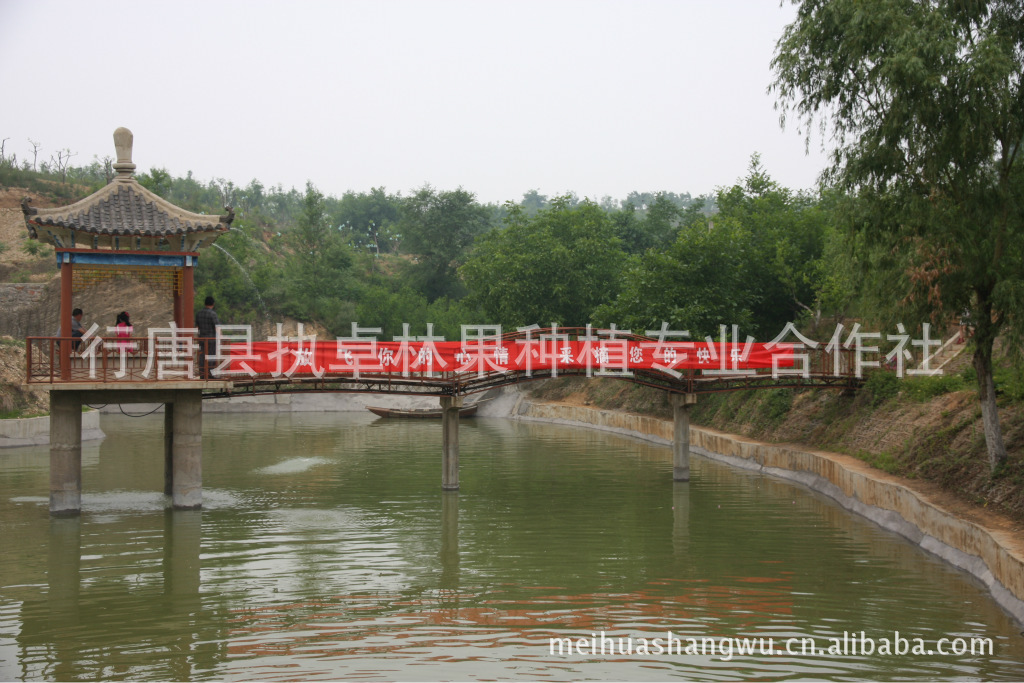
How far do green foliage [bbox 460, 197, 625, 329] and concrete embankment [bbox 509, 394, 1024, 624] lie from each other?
11.5m

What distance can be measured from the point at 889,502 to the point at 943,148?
7.92 metres

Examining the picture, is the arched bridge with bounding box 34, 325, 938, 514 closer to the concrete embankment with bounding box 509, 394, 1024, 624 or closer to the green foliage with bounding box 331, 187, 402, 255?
the concrete embankment with bounding box 509, 394, 1024, 624

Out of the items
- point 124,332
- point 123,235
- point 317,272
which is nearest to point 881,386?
Result: point 124,332

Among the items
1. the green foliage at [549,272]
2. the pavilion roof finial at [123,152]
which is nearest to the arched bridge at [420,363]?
the pavilion roof finial at [123,152]

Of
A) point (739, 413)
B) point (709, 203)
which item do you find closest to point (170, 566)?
point (739, 413)

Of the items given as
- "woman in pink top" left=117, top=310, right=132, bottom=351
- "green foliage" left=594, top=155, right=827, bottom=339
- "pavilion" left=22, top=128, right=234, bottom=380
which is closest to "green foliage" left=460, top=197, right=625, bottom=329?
"green foliage" left=594, top=155, right=827, bottom=339

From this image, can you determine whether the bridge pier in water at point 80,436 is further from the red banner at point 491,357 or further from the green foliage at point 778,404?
the green foliage at point 778,404

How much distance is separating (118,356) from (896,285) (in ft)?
56.0

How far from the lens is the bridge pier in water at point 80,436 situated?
2011 centimetres

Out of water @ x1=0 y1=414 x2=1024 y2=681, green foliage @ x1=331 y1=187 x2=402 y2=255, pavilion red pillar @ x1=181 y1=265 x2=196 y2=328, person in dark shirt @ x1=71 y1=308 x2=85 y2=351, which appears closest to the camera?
water @ x1=0 y1=414 x2=1024 y2=681

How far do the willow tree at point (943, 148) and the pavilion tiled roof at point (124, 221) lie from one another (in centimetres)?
1386

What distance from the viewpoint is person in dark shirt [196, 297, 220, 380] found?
20875 mm

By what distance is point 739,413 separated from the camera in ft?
113
